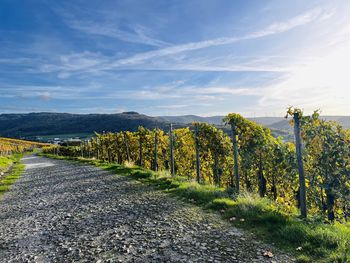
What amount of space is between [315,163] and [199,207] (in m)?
6.00

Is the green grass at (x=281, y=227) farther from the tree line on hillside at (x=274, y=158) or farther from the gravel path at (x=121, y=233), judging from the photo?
the tree line on hillside at (x=274, y=158)

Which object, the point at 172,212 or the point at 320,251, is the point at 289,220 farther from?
the point at 172,212

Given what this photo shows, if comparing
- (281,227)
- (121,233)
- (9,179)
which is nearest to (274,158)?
(281,227)

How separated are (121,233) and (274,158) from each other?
1549 cm

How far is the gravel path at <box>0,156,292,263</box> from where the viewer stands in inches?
277

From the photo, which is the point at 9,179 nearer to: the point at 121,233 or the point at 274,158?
the point at 121,233

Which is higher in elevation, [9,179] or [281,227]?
[281,227]

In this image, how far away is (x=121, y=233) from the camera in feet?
28.9

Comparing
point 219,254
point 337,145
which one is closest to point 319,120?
point 337,145

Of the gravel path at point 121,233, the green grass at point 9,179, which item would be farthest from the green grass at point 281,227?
the green grass at point 9,179

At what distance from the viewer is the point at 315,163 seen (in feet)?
41.9

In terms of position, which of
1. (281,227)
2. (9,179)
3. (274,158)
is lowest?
(9,179)

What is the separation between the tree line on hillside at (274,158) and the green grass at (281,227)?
42.2 inches

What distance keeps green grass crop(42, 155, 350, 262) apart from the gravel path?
544mm
